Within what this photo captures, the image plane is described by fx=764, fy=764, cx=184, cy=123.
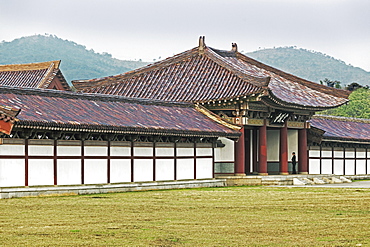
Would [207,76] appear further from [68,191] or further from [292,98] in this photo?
[68,191]

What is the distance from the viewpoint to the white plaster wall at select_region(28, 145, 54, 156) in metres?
28.3

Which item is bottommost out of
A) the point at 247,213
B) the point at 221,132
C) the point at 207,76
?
the point at 247,213

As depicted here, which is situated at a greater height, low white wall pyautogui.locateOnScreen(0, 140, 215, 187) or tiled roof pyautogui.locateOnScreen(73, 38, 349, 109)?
tiled roof pyautogui.locateOnScreen(73, 38, 349, 109)

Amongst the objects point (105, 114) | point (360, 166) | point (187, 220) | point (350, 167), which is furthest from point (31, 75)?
point (187, 220)

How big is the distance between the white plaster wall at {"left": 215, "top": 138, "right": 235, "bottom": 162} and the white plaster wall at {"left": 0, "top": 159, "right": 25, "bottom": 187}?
14442mm

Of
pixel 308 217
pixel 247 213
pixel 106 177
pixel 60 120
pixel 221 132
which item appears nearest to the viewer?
pixel 308 217

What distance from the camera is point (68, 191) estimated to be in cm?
2947

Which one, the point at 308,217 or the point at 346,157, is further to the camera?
the point at 346,157

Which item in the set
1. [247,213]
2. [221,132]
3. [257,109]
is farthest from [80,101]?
[247,213]

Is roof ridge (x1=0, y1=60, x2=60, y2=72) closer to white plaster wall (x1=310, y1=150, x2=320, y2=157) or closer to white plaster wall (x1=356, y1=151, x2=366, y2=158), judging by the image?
white plaster wall (x1=310, y1=150, x2=320, y2=157)

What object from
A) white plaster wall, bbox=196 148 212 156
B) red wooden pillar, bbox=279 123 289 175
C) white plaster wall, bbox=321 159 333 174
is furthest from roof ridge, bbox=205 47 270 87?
white plaster wall, bbox=321 159 333 174

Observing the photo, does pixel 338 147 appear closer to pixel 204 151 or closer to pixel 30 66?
pixel 204 151

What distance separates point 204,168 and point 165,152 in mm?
3335

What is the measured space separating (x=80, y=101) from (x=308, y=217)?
15933 millimetres
